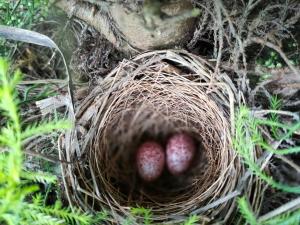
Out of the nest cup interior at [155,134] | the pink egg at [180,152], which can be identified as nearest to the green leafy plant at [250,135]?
the nest cup interior at [155,134]

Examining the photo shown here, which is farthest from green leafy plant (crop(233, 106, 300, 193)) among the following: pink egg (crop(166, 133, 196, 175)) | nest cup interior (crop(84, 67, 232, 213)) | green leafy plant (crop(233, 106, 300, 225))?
pink egg (crop(166, 133, 196, 175))

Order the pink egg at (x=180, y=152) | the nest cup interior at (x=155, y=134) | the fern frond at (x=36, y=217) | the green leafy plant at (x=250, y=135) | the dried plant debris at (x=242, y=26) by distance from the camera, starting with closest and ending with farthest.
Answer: the fern frond at (x=36, y=217)
the green leafy plant at (x=250, y=135)
the dried plant debris at (x=242, y=26)
the nest cup interior at (x=155, y=134)
the pink egg at (x=180, y=152)

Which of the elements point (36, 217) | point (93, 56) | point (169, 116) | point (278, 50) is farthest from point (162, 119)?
point (36, 217)

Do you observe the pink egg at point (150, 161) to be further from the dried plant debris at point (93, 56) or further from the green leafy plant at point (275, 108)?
the green leafy plant at point (275, 108)

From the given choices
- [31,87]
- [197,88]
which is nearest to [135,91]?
[197,88]

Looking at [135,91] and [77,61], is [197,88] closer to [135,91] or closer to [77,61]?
[135,91]

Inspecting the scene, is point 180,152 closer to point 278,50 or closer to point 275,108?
point 275,108
